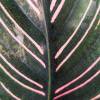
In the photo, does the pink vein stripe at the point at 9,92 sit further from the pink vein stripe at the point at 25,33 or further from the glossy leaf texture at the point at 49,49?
the pink vein stripe at the point at 25,33

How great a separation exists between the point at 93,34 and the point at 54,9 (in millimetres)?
135

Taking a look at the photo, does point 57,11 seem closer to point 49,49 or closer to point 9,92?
point 49,49

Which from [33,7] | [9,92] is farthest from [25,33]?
[9,92]

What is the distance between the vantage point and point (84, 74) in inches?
48.3

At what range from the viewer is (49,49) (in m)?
1.17

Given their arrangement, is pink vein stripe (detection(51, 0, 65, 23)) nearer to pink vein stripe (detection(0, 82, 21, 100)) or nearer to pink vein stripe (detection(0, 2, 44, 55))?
pink vein stripe (detection(0, 2, 44, 55))

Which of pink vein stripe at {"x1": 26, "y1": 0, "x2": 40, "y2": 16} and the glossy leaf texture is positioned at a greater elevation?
pink vein stripe at {"x1": 26, "y1": 0, "x2": 40, "y2": 16}

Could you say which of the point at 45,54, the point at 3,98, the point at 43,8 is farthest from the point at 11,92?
the point at 43,8

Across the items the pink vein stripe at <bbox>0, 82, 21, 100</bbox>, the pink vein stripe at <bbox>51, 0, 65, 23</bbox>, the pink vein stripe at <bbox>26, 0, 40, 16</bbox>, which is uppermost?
the pink vein stripe at <bbox>26, 0, 40, 16</bbox>

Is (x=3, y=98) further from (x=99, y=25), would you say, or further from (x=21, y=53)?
(x=99, y=25)

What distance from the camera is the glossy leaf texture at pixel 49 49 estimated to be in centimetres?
116

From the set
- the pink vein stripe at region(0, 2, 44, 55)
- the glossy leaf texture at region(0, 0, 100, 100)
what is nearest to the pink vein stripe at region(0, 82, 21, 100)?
the glossy leaf texture at region(0, 0, 100, 100)

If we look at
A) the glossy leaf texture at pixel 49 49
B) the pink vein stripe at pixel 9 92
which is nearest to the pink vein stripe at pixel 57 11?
Result: the glossy leaf texture at pixel 49 49

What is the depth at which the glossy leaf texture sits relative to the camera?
116 centimetres
